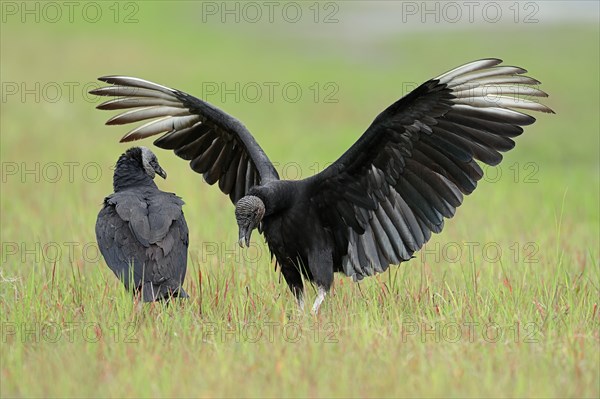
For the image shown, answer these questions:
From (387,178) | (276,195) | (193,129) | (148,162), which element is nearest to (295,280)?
(276,195)

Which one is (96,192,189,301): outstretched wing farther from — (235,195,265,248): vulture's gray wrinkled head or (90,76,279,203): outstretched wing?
(90,76,279,203): outstretched wing

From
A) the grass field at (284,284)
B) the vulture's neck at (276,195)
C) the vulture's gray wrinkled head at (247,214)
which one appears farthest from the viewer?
the vulture's neck at (276,195)

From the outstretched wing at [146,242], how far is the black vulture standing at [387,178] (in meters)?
0.46

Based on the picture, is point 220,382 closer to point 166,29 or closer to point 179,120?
point 179,120

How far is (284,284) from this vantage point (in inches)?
212

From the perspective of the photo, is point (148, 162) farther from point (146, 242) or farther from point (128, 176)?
point (146, 242)

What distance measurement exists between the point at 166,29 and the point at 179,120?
57.1 ft

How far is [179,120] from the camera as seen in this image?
5.74 m

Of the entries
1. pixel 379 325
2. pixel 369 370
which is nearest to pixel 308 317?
pixel 379 325

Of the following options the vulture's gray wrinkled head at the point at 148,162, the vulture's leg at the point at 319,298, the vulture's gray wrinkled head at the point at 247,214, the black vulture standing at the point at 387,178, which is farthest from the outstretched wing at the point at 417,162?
the vulture's gray wrinkled head at the point at 148,162

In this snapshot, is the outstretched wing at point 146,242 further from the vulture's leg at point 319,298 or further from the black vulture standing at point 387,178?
the vulture's leg at point 319,298

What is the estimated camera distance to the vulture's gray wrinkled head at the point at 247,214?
4.50 metres

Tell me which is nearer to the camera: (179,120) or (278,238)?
(278,238)

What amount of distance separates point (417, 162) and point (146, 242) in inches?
58.7
